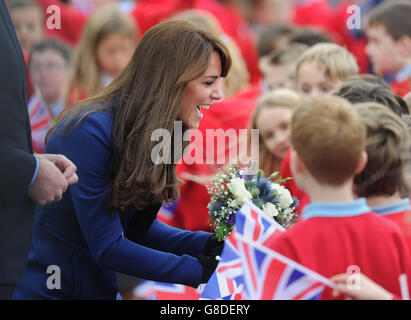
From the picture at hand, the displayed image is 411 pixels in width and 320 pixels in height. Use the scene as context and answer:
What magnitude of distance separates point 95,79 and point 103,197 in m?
2.99

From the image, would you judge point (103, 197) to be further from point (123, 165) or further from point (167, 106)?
point (167, 106)

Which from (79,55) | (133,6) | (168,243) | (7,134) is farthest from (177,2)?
(7,134)

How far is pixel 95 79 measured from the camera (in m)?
5.36

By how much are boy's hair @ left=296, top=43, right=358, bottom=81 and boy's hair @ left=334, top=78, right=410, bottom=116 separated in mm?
1057

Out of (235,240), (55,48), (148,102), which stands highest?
(55,48)

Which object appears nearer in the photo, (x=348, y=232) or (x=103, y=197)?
(x=348, y=232)

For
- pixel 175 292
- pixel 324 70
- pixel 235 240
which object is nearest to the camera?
pixel 235 240

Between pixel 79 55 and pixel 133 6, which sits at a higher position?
pixel 133 6

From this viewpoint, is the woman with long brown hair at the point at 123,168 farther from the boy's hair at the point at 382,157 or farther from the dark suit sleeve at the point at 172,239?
the boy's hair at the point at 382,157

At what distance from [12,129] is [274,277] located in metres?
1.03

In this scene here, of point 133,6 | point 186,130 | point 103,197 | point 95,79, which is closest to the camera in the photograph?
point 103,197

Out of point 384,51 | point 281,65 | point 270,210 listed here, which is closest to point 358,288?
point 270,210

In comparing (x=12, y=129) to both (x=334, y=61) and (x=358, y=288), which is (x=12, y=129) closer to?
(x=358, y=288)

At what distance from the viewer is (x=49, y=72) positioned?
582 cm
